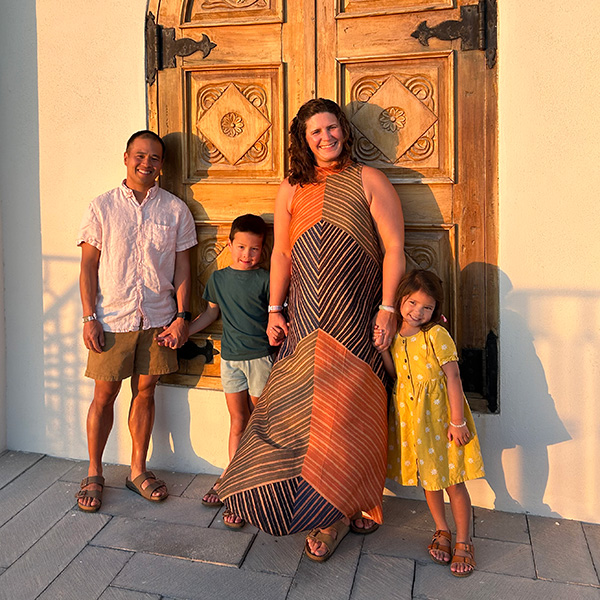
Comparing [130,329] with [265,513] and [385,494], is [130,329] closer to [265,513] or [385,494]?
[265,513]

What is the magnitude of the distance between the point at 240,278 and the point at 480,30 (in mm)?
1662

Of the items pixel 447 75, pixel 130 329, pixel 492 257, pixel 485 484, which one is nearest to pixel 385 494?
pixel 485 484

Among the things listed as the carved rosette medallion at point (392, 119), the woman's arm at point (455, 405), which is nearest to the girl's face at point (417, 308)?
the woman's arm at point (455, 405)

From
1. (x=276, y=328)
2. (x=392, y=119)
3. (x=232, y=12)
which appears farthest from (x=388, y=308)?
(x=232, y=12)

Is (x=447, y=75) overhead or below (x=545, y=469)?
overhead

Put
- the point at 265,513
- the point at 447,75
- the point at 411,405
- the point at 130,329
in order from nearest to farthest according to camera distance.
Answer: the point at 265,513 < the point at 411,405 < the point at 447,75 < the point at 130,329

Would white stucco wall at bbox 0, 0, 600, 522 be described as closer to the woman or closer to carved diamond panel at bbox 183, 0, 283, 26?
carved diamond panel at bbox 183, 0, 283, 26

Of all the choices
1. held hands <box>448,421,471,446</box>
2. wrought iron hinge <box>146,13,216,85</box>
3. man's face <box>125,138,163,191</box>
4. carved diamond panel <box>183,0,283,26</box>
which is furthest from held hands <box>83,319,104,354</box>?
held hands <box>448,421,471,446</box>

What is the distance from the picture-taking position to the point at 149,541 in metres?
2.92

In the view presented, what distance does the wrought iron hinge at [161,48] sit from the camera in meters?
3.41

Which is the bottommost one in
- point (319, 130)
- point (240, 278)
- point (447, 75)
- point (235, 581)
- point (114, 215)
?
point (235, 581)

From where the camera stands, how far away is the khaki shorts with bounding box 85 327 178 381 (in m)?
3.28

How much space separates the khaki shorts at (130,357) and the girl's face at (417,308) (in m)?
1.35

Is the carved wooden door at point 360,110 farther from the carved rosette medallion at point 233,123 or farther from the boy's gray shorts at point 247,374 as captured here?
the boy's gray shorts at point 247,374
